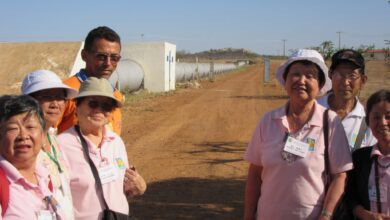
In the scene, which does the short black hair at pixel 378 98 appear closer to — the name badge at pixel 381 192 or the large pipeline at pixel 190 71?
the name badge at pixel 381 192

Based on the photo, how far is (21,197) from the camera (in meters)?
2.16

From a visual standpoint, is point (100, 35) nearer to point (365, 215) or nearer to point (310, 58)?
point (310, 58)

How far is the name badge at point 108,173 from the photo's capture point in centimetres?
278

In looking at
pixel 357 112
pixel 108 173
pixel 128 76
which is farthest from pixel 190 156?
pixel 128 76

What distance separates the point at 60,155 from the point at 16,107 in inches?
22.3

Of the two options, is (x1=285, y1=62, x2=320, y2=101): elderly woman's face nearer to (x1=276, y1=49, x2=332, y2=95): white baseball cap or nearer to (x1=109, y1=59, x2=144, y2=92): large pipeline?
(x1=276, y1=49, x2=332, y2=95): white baseball cap

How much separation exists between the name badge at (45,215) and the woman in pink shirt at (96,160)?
1.43 feet

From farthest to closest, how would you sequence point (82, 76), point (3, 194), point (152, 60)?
point (152, 60), point (82, 76), point (3, 194)

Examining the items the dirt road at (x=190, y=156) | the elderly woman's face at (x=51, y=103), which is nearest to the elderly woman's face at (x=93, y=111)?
the elderly woman's face at (x=51, y=103)

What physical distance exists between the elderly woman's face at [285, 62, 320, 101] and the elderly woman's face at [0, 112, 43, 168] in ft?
4.99

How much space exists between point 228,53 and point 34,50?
131 meters

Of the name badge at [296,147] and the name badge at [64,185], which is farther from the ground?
the name badge at [296,147]

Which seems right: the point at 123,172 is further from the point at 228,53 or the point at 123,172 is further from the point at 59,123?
the point at 228,53

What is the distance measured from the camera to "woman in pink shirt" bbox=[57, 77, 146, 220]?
2744 millimetres
